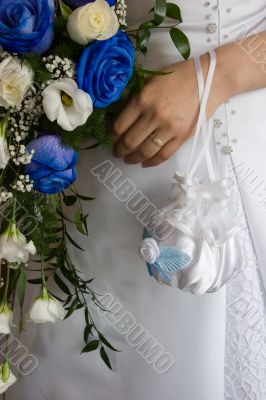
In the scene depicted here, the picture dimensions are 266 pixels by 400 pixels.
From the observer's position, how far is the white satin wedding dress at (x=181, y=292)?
2.21 feet

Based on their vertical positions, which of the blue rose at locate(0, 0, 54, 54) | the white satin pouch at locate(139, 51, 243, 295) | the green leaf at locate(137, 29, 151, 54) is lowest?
the white satin pouch at locate(139, 51, 243, 295)

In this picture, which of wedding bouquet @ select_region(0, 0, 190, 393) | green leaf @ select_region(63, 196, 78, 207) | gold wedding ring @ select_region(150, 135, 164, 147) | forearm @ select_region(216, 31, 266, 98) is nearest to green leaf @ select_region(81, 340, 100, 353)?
wedding bouquet @ select_region(0, 0, 190, 393)

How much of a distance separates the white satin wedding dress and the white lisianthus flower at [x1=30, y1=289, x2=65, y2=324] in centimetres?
13

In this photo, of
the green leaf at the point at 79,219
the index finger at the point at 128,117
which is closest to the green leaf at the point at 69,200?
the green leaf at the point at 79,219

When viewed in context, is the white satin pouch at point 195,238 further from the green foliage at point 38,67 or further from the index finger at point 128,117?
the green foliage at point 38,67

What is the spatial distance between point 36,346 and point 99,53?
20.8 inches

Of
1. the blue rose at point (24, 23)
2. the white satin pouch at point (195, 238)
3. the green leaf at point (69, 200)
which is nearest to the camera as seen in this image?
the blue rose at point (24, 23)

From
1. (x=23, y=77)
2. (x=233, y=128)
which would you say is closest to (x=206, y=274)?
(x=233, y=128)

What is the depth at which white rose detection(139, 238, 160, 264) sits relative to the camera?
575mm

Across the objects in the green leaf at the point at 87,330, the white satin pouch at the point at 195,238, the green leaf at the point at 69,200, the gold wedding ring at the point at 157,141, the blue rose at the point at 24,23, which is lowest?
the green leaf at the point at 87,330

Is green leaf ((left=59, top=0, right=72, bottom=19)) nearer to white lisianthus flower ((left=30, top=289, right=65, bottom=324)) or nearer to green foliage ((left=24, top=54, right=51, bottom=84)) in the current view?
green foliage ((left=24, top=54, right=51, bottom=84))

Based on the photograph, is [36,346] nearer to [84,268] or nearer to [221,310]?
[84,268]

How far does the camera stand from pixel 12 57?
0.50 metres

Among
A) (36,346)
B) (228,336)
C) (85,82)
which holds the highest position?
(85,82)
